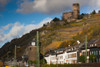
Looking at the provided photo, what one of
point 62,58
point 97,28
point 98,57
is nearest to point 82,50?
point 98,57

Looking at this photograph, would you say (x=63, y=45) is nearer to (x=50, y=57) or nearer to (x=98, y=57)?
(x=50, y=57)

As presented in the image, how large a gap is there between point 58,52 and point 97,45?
135 feet

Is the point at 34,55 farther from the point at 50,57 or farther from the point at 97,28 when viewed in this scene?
the point at 97,28

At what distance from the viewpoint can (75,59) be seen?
108000mm

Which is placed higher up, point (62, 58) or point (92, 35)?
point (92, 35)

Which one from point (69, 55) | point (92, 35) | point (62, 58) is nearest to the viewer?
point (69, 55)

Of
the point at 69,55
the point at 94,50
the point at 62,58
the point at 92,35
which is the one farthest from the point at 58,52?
Result: the point at 92,35

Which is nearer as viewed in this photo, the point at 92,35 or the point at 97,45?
the point at 97,45

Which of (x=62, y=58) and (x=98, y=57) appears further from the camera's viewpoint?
(x=62, y=58)

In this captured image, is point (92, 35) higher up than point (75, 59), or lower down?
higher up

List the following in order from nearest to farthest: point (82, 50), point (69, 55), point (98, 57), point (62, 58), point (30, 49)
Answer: point (98, 57) → point (82, 50) → point (69, 55) → point (62, 58) → point (30, 49)

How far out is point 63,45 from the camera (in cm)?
18300

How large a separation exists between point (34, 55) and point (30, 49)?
12.8ft

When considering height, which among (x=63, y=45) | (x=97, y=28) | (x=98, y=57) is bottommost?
(x=98, y=57)
